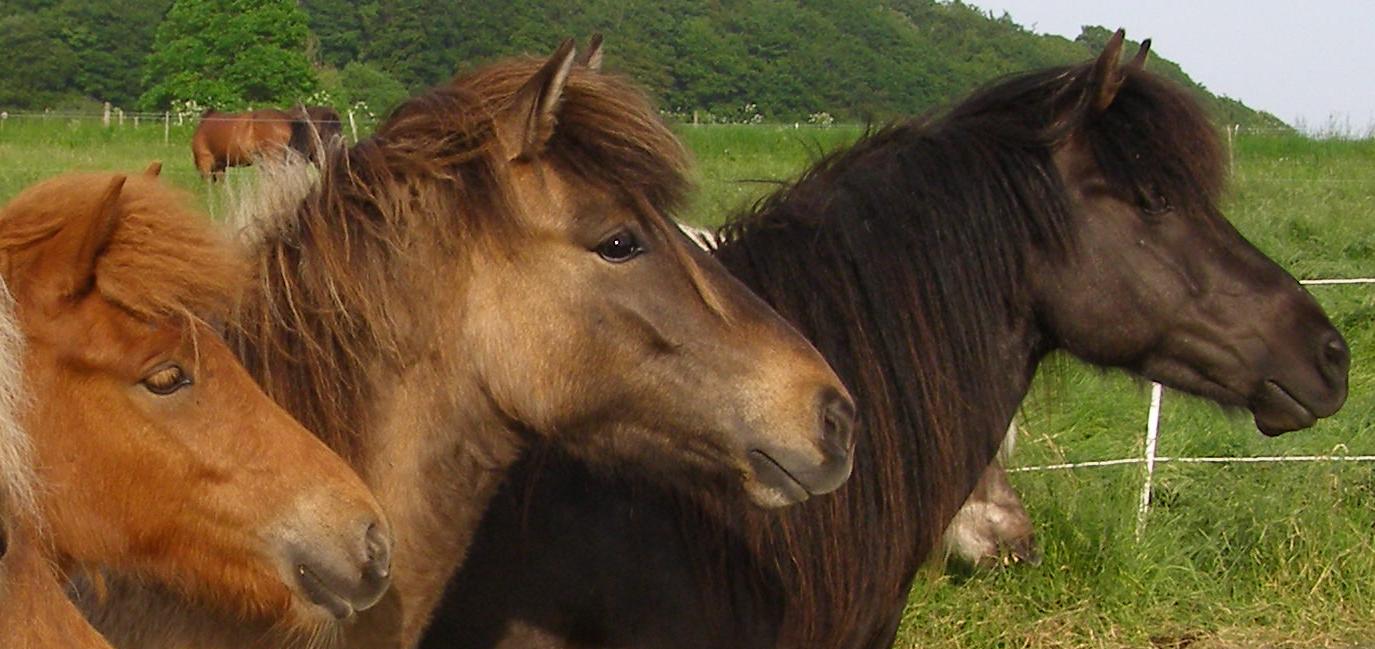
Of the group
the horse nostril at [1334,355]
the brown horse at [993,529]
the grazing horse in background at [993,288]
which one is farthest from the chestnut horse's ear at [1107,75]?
the brown horse at [993,529]

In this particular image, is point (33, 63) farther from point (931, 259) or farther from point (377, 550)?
point (377, 550)

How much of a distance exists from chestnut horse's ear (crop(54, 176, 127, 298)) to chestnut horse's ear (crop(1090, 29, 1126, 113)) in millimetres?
2397

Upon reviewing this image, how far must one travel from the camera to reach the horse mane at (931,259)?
3.58 m

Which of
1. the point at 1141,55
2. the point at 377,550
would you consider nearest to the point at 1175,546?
the point at 1141,55

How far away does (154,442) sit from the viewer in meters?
2.41

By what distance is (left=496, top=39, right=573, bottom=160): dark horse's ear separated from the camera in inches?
107

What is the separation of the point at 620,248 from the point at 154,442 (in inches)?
37.1

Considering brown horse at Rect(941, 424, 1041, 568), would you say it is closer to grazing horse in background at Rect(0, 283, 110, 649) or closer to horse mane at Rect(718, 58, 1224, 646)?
horse mane at Rect(718, 58, 1224, 646)

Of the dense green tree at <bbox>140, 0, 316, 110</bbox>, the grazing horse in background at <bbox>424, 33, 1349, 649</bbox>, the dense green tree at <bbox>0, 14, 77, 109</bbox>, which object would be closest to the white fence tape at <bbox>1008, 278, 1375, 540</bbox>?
the grazing horse in background at <bbox>424, 33, 1349, 649</bbox>

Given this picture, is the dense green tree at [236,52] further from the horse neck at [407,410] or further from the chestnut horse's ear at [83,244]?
the chestnut horse's ear at [83,244]

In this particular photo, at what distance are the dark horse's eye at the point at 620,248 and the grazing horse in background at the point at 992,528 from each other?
123 inches

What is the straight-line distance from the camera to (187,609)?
2.67 metres

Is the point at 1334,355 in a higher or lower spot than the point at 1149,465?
higher

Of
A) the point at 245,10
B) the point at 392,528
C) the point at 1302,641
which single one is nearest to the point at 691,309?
the point at 392,528
